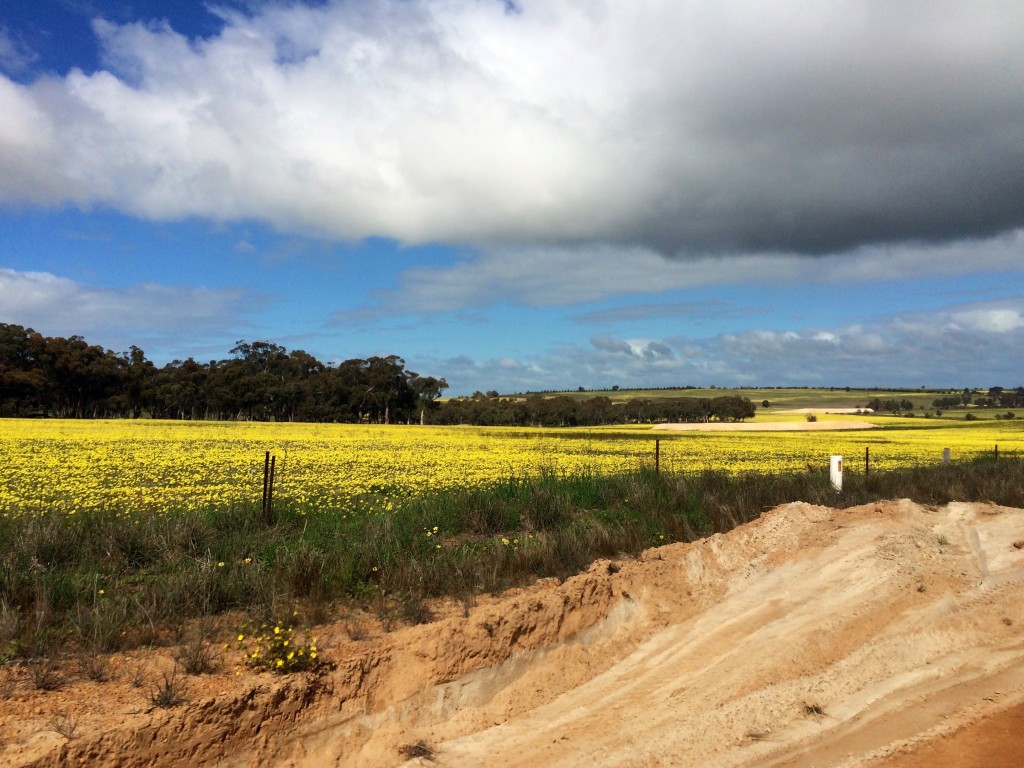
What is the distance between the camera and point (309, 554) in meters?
7.16

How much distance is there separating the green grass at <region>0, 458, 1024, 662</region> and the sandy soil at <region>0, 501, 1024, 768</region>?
1.66 feet

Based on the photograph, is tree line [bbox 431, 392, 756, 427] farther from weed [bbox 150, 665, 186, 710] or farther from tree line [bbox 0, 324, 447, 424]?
weed [bbox 150, 665, 186, 710]

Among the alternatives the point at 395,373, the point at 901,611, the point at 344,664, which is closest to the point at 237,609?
the point at 344,664

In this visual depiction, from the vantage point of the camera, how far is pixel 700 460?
26.7 meters

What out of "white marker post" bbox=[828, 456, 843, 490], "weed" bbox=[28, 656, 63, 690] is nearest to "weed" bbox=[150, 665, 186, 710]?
"weed" bbox=[28, 656, 63, 690]

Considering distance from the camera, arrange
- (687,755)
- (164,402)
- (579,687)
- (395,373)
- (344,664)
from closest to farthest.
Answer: (687,755), (344,664), (579,687), (164,402), (395,373)

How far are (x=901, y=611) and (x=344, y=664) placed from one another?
5.42m

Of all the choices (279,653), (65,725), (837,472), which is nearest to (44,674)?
(65,725)

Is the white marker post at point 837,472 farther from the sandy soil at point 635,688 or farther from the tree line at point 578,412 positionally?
the tree line at point 578,412

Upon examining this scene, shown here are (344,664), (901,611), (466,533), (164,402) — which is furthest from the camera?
(164,402)

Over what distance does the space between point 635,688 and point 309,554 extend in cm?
346

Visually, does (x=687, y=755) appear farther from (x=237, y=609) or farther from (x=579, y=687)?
(x=237, y=609)

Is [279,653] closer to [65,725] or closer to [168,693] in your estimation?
[168,693]

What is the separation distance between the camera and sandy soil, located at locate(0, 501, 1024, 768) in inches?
182
